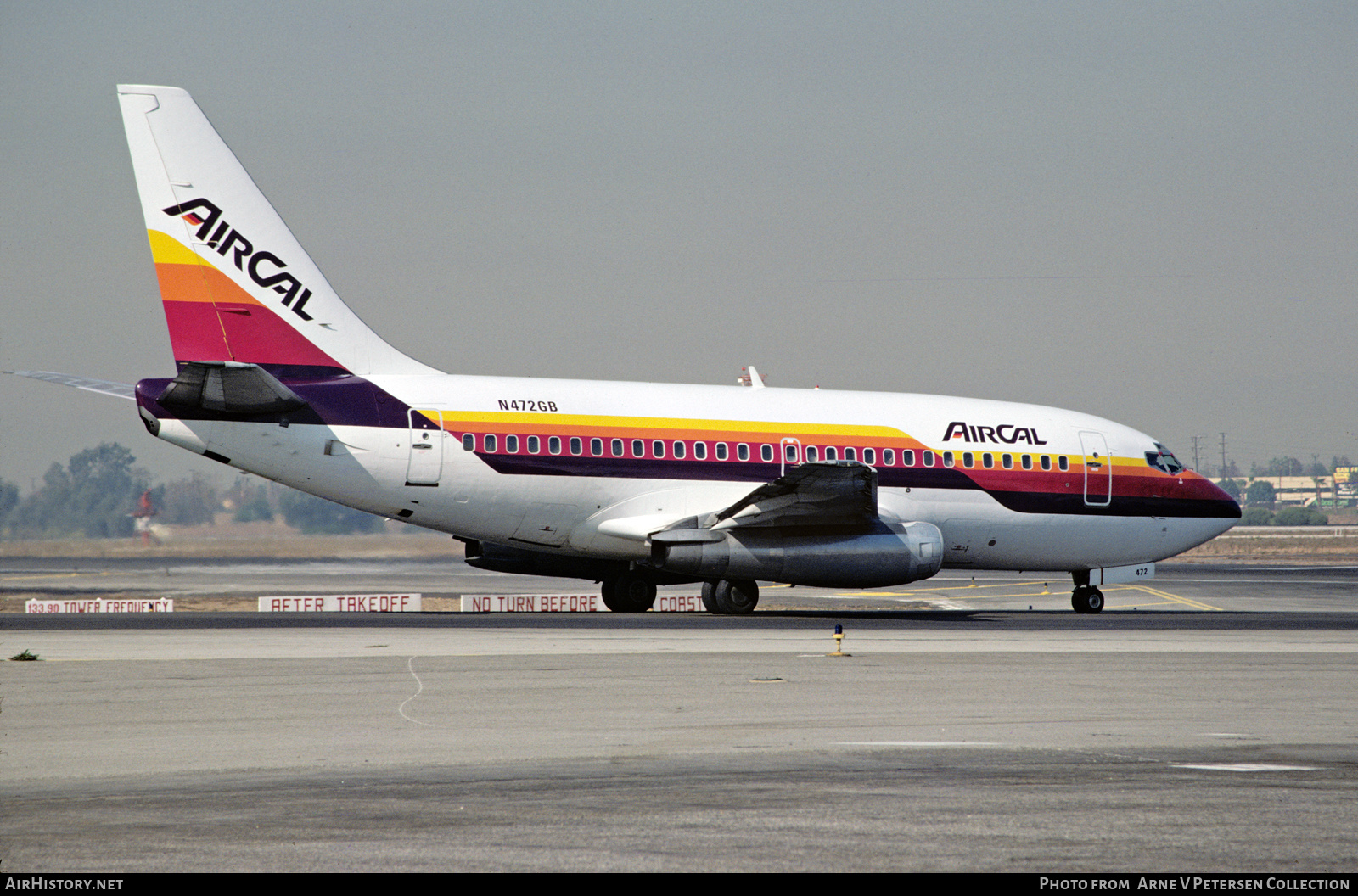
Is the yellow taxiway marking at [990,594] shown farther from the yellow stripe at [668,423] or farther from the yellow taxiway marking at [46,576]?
the yellow taxiway marking at [46,576]

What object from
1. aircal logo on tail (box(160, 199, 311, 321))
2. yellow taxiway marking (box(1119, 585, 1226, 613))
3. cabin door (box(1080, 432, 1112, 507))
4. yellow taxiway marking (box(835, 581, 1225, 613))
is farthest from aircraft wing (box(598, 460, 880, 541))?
yellow taxiway marking (box(835, 581, 1225, 613))

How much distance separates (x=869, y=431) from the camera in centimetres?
2800

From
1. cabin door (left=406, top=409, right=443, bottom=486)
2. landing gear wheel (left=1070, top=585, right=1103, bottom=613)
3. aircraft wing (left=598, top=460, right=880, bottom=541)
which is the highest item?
cabin door (left=406, top=409, right=443, bottom=486)

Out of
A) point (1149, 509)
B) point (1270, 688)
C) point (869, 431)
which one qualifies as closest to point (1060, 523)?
point (1149, 509)

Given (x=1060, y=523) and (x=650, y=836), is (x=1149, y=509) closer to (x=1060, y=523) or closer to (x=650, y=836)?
(x=1060, y=523)

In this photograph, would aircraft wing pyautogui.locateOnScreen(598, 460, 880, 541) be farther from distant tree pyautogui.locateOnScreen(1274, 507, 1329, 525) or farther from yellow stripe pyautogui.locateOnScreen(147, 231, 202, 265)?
distant tree pyautogui.locateOnScreen(1274, 507, 1329, 525)

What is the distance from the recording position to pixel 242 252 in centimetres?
2361

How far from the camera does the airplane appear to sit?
76.1 ft

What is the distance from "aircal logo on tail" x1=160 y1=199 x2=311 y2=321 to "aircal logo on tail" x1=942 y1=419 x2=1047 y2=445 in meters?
14.1

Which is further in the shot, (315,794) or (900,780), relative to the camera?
(900,780)

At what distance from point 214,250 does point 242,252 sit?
0.50 metres

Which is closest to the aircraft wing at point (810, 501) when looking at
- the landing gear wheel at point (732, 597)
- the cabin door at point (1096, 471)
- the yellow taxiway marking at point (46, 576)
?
the landing gear wheel at point (732, 597)

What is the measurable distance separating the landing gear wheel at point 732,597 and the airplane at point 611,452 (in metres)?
0.05

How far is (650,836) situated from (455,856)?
1185 millimetres
